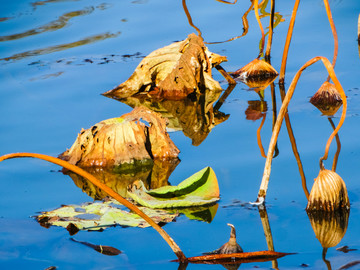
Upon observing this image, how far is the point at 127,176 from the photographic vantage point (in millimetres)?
2410

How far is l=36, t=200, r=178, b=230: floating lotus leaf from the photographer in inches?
77.3

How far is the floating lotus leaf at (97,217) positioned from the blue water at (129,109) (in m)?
0.03

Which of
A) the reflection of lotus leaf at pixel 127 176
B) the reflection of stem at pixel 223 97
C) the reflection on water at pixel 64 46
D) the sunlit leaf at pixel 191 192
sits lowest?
the sunlit leaf at pixel 191 192

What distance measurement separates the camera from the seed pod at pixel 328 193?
6.20 feet

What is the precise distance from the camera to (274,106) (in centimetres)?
300

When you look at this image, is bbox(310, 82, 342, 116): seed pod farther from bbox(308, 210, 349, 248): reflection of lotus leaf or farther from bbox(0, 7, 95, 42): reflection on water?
bbox(0, 7, 95, 42): reflection on water

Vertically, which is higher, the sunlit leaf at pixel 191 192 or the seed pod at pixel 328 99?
the seed pod at pixel 328 99

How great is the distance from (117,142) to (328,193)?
854mm

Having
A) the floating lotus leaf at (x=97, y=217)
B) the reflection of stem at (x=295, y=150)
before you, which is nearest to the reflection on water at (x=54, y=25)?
the reflection of stem at (x=295, y=150)

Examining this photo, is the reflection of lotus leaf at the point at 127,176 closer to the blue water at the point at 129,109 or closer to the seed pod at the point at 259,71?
the blue water at the point at 129,109

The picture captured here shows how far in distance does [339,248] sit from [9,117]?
1873 millimetres

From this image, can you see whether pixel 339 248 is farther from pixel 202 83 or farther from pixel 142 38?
pixel 142 38

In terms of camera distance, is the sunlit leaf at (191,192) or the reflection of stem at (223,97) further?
the reflection of stem at (223,97)

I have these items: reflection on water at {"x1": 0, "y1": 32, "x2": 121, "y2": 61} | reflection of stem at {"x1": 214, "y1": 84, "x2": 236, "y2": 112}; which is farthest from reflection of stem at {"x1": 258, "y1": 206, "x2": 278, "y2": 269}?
reflection on water at {"x1": 0, "y1": 32, "x2": 121, "y2": 61}
